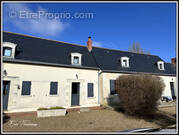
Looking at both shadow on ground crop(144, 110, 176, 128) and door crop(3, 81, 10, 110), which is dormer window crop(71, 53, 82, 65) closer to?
door crop(3, 81, 10, 110)

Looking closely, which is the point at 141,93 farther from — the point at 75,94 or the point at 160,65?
the point at 160,65

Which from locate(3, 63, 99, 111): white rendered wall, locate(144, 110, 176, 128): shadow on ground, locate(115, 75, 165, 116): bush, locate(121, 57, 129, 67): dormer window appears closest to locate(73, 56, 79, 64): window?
locate(3, 63, 99, 111): white rendered wall

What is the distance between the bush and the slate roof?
474 centimetres

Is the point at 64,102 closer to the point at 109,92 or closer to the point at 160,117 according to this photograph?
the point at 109,92

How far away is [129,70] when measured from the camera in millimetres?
14516

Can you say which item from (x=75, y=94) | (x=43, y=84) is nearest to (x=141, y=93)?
(x=75, y=94)

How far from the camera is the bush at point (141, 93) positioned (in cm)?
790

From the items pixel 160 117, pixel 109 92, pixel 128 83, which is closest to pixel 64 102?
pixel 109 92

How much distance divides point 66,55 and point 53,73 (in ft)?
9.54

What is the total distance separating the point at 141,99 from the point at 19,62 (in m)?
9.85

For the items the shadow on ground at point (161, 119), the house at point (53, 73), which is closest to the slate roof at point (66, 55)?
the house at point (53, 73)

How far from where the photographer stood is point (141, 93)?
7.86m

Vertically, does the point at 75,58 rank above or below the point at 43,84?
above

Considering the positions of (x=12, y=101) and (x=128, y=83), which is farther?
(x=12, y=101)
